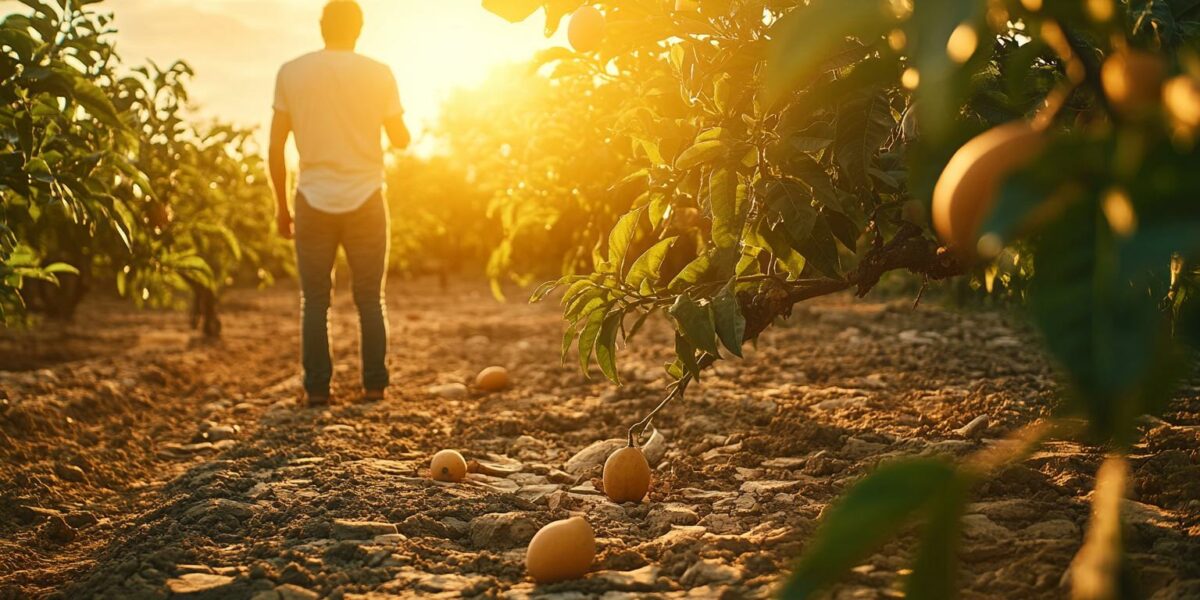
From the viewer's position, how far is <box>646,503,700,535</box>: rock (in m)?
2.22

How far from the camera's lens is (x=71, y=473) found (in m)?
3.02

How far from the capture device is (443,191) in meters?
20.2

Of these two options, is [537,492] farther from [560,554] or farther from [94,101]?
[94,101]

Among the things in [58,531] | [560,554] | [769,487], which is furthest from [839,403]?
[58,531]

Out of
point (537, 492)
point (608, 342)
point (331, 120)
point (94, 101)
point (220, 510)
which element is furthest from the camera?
point (331, 120)

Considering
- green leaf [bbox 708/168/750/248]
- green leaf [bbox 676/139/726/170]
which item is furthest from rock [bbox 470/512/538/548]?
green leaf [bbox 676/139/726/170]

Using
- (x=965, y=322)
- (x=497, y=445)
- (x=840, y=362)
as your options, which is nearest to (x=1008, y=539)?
(x=497, y=445)

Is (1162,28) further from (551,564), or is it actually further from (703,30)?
(551,564)

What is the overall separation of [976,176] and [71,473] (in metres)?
3.10

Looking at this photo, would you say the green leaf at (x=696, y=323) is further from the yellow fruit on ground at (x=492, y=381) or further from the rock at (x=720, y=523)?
the yellow fruit on ground at (x=492, y=381)

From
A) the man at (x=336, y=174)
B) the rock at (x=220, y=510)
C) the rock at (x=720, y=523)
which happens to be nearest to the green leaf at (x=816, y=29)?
the rock at (x=720, y=523)

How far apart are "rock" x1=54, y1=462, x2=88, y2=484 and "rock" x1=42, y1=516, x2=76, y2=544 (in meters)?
0.61

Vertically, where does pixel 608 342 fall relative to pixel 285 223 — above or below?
below

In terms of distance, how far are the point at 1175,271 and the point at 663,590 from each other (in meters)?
1.10
